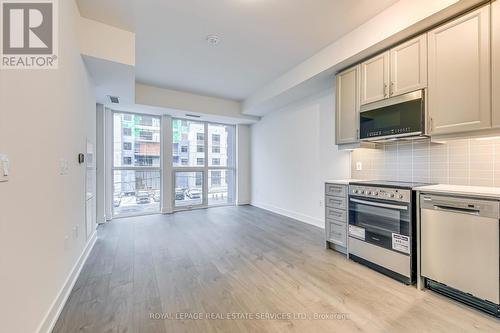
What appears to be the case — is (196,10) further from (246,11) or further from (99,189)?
(99,189)

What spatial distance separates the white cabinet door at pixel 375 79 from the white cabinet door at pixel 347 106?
0.34 feet

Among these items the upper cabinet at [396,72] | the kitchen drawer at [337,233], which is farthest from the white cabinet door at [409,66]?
the kitchen drawer at [337,233]

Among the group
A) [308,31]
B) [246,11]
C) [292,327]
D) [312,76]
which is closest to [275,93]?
[312,76]

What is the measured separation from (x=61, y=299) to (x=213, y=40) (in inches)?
129

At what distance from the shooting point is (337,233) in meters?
3.05

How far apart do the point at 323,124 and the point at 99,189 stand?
4752 mm

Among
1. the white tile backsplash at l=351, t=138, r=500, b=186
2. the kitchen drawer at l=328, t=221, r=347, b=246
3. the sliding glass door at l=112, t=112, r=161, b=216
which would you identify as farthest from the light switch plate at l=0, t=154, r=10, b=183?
the sliding glass door at l=112, t=112, r=161, b=216

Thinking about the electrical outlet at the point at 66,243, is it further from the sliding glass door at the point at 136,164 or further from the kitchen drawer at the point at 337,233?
the sliding glass door at the point at 136,164

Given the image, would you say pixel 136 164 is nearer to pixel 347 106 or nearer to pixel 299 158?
pixel 299 158

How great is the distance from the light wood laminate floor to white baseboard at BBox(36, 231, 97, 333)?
0.17 feet

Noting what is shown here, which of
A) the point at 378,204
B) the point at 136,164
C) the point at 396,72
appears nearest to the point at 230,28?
the point at 396,72

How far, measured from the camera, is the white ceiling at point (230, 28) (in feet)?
7.91

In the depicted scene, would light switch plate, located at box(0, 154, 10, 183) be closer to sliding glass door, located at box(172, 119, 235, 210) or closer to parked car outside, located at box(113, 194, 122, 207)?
parked car outside, located at box(113, 194, 122, 207)

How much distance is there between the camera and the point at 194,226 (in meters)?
4.38
